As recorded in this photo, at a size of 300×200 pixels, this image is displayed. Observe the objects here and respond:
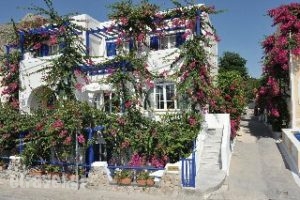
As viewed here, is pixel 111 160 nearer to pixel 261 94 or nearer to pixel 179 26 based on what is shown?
pixel 179 26

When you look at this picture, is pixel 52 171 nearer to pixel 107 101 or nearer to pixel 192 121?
pixel 107 101

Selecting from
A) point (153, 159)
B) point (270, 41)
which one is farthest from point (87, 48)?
point (270, 41)

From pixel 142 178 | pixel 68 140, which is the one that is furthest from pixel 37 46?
pixel 142 178

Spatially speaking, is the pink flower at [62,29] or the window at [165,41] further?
the window at [165,41]

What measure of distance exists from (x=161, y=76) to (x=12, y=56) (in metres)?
12.1

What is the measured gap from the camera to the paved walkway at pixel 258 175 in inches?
620

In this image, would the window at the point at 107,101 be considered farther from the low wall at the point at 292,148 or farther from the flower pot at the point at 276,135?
the flower pot at the point at 276,135

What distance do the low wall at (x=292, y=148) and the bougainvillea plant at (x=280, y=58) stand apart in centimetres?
340

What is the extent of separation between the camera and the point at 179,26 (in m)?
22.0

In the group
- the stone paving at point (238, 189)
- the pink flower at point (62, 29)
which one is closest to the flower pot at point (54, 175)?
the stone paving at point (238, 189)

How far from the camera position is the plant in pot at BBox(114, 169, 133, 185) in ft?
55.5

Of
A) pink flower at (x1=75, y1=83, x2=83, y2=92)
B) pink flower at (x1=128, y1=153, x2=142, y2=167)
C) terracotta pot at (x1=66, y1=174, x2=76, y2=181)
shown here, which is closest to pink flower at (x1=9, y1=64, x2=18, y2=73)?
pink flower at (x1=75, y1=83, x2=83, y2=92)

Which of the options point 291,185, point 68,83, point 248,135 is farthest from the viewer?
point 248,135

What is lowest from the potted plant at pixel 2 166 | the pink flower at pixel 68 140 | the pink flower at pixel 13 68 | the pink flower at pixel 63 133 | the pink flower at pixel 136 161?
the potted plant at pixel 2 166
